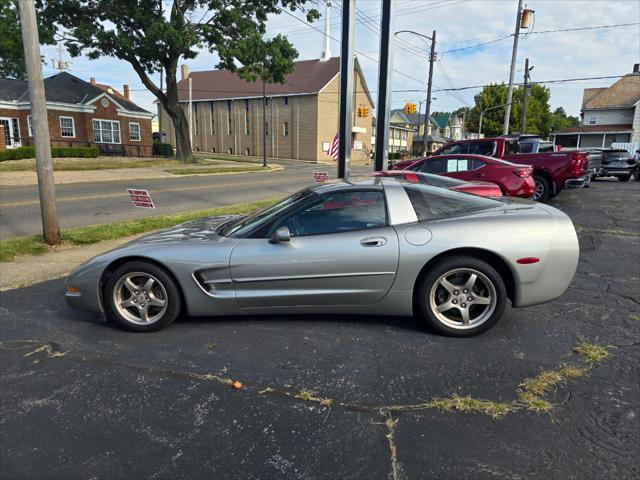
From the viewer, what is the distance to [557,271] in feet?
12.2

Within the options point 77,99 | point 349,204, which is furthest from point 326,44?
point 349,204

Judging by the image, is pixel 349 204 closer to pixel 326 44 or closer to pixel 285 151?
pixel 285 151

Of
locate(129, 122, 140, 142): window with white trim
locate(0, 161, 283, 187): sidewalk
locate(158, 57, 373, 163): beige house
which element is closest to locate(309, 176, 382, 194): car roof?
locate(0, 161, 283, 187): sidewalk

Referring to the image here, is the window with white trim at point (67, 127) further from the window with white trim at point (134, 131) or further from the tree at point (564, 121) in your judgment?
the tree at point (564, 121)

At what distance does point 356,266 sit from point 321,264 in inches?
11.2

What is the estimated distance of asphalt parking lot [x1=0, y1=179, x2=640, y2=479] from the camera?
7.57ft

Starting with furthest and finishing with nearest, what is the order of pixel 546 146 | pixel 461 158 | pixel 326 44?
pixel 326 44 → pixel 546 146 → pixel 461 158

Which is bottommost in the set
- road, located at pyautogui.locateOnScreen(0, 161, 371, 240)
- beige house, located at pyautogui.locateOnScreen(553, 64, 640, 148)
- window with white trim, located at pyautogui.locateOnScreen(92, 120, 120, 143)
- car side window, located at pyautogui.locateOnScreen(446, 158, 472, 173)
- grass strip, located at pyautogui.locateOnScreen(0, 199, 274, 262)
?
road, located at pyautogui.locateOnScreen(0, 161, 371, 240)

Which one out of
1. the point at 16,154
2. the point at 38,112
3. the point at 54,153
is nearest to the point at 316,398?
the point at 38,112

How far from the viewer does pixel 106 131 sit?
122 ft

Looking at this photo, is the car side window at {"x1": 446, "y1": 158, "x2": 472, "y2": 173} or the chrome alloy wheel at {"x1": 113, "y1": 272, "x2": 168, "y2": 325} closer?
the chrome alloy wheel at {"x1": 113, "y1": 272, "x2": 168, "y2": 325}

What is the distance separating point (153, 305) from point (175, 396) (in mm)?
1191

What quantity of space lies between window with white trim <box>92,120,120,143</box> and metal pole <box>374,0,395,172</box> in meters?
32.3

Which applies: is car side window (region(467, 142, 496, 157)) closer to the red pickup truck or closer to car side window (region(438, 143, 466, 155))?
the red pickup truck
